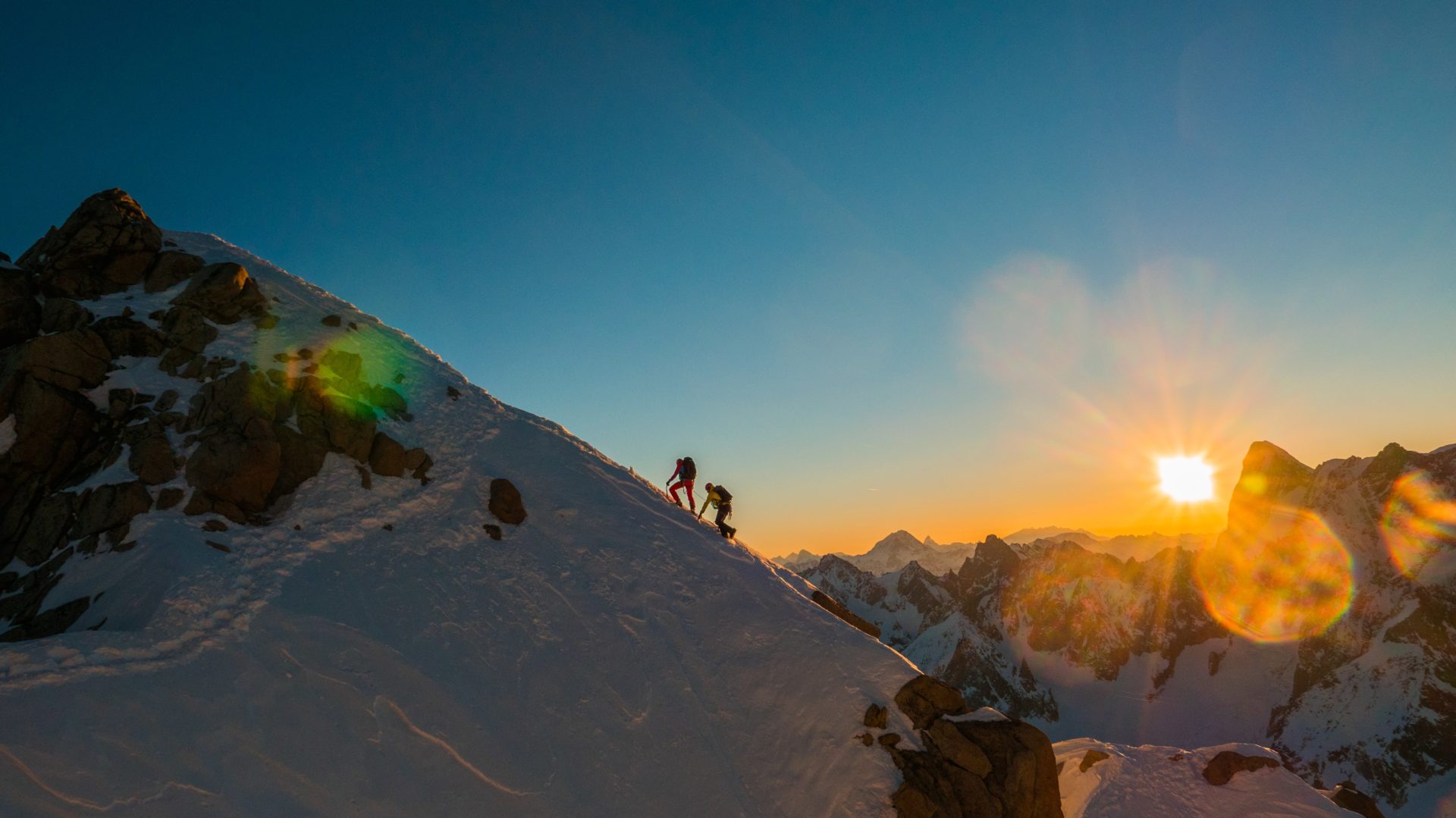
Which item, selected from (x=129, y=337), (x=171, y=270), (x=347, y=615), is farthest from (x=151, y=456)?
(x=171, y=270)

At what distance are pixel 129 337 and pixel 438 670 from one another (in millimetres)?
20761

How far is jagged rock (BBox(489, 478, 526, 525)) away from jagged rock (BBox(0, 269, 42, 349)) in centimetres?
1923

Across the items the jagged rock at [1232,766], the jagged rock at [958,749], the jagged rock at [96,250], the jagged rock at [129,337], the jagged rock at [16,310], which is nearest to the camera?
the jagged rock at [958,749]

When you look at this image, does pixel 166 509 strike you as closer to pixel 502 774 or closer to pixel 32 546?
pixel 32 546

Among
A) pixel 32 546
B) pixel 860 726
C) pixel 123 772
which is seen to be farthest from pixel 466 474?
pixel 860 726

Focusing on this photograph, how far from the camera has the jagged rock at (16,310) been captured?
83.9 feet

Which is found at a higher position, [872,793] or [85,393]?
[85,393]

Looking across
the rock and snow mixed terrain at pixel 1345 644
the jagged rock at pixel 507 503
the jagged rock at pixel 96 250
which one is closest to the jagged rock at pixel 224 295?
the jagged rock at pixel 96 250

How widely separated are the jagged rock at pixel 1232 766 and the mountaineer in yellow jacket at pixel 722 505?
28564 mm

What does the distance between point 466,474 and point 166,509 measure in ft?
32.5

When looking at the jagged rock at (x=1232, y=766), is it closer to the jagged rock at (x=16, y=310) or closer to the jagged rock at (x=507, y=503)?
the jagged rock at (x=507, y=503)

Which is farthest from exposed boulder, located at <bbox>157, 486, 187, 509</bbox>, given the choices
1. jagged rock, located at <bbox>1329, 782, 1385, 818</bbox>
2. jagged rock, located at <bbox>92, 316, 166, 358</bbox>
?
jagged rock, located at <bbox>1329, 782, 1385, 818</bbox>

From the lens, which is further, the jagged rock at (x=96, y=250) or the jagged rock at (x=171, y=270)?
the jagged rock at (x=171, y=270)

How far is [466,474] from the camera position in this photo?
28.1 meters
